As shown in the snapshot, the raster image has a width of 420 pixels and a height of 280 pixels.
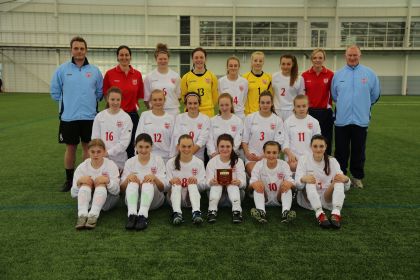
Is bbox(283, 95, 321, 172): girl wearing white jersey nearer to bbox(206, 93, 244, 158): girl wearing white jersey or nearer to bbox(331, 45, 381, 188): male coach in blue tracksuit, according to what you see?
bbox(206, 93, 244, 158): girl wearing white jersey

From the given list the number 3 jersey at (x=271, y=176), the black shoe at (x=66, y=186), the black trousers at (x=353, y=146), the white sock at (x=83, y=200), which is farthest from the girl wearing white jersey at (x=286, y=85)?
the black shoe at (x=66, y=186)

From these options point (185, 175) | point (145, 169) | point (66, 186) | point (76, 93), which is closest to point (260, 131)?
point (185, 175)

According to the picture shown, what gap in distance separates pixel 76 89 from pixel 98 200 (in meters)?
1.84

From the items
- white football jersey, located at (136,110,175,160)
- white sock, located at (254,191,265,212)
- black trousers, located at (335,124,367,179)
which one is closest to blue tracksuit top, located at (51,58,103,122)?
white football jersey, located at (136,110,175,160)

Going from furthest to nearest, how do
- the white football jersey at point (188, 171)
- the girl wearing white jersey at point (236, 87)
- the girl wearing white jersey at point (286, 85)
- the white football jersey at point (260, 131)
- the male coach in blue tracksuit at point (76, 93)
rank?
1. the girl wearing white jersey at point (236, 87)
2. the girl wearing white jersey at point (286, 85)
3. the male coach in blue tracksuit at point (76, 93)
4. the white football jersey at point (260, 131)
5. the white football jersey at point (188, 171)

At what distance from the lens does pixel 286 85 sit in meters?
5.34

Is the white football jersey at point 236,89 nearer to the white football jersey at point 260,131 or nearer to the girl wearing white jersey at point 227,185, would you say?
the white football jersey at point 260,131

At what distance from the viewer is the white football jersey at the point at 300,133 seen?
4773 mm

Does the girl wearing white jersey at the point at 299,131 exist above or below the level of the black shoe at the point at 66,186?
above

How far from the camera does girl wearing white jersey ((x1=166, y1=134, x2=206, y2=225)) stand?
13.7 feet

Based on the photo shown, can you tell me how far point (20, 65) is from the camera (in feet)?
102

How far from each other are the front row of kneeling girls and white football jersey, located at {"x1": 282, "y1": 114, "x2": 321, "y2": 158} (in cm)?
40

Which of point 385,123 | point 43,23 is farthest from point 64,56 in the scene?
point 385,123

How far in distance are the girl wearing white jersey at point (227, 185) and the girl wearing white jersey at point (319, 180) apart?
648 millimetres
